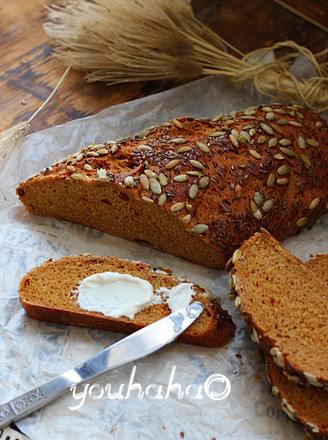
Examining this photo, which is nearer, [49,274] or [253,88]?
[49,274]

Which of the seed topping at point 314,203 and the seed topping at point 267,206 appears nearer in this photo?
the seed topping at point 267,206

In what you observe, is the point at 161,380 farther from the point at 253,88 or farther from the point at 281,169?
the point at 253,88

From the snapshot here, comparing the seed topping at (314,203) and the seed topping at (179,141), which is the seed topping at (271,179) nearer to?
the seed topping at (314,203)

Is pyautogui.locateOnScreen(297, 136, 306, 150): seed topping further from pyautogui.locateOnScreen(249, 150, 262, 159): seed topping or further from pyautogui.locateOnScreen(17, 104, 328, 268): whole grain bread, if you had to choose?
pyautogui.locateOnScreen(249, 150, 262, 159): seed topping

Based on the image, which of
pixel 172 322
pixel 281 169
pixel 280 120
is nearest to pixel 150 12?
pixel 280 120

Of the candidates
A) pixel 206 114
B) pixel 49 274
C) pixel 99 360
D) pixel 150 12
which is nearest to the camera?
pixel 99 360

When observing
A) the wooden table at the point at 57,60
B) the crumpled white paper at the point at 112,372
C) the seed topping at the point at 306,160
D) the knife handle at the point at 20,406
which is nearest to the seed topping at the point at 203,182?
the crumpled white paper at the point at 112,372

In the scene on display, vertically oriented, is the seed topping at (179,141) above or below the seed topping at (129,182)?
above
